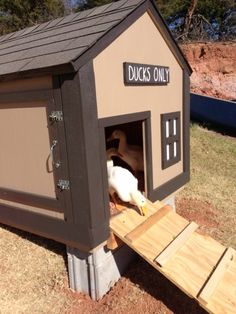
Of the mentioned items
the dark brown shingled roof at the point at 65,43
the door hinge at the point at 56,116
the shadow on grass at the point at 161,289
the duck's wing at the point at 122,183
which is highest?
the dark brown shingled roof at the point at 65,43

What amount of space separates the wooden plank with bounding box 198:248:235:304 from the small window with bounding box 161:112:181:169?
57.7 inches

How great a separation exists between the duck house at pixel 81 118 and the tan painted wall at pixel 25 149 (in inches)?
0.4

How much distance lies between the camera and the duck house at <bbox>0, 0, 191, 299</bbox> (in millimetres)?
3256

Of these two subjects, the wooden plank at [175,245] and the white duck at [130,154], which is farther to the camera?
the white duck at [130,154]

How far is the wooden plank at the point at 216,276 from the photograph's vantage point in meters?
3.18

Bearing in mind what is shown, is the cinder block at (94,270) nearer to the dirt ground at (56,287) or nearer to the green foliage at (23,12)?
the dirt ground at (56,287)

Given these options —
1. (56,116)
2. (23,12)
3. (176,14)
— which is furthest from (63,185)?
(176,14)

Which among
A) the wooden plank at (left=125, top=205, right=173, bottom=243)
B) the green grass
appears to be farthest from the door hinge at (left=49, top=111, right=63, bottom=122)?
the green grass

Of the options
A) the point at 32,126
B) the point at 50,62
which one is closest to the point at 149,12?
the point at 50,62

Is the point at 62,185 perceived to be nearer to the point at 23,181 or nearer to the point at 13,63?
the point at 23,181

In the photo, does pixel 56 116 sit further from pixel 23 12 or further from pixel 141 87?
pixel 23 12

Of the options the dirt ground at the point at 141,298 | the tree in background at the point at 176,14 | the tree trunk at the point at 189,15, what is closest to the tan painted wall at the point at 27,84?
the dirt ground at the point at 141,298

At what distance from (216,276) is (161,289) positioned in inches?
31.2

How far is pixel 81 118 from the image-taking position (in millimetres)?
3170
